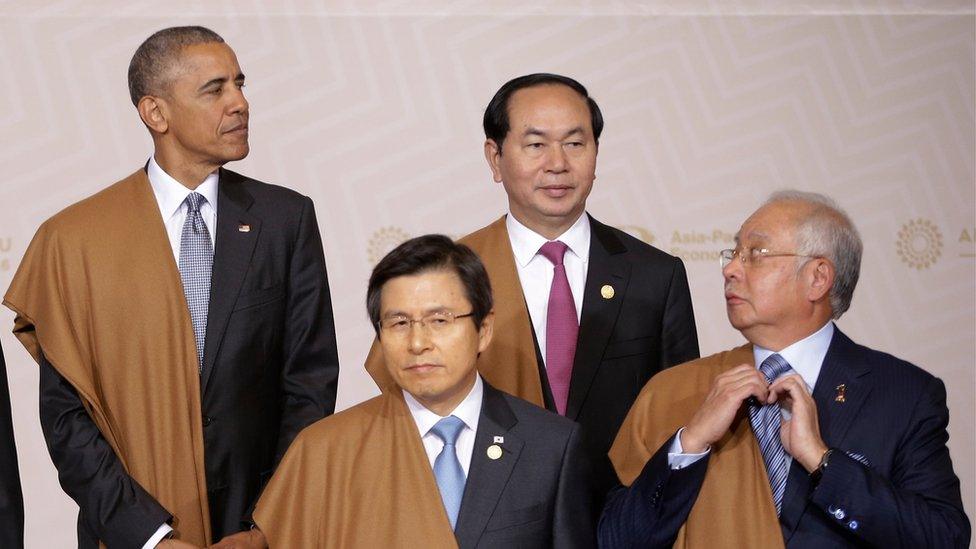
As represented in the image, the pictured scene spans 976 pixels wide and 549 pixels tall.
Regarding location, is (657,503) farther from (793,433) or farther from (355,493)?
(355,493)

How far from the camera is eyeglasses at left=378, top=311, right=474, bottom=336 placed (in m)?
2.76

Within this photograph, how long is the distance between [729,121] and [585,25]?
2.04ft

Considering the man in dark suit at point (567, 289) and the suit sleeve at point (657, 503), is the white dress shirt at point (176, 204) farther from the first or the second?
the suit sleeve at point (657, 503)

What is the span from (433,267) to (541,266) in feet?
2.26

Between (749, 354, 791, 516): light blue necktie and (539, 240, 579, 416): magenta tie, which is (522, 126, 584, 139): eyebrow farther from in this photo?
(749, 354, 791, 516): light blue necktie

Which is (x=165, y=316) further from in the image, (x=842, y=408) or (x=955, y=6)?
(x=955, y=6)

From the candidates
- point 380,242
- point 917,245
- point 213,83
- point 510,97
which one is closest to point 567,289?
point 510,97

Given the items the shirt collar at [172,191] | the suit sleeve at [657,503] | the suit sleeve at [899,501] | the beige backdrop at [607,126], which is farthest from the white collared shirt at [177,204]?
the beige backdrop at [607,126]

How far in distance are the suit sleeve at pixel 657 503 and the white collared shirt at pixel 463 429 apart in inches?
12.6

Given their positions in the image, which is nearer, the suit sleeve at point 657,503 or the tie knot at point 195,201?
the suit sleeve at point 657,503

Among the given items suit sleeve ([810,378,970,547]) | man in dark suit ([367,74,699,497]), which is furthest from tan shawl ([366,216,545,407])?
suit sleeve ([810,378,970,547])

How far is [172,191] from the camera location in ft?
10.9

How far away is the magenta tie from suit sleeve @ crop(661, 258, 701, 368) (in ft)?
0.72

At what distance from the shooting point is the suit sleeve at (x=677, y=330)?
11.3ft
